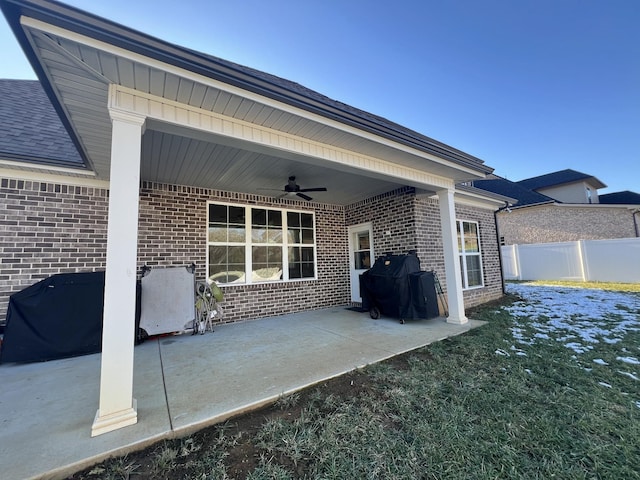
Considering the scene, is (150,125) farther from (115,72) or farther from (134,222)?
(134,222)

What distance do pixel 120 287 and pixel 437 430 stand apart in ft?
8.73

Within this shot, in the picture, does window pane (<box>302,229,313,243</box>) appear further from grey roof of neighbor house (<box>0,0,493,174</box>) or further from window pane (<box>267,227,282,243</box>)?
grey roof of neighbor house (<box>0,0,493,174</box>)

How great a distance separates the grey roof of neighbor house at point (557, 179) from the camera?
1647 centimetres

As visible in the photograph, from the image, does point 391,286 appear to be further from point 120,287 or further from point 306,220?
point 120,287

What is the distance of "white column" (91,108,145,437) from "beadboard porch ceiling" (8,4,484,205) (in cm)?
36

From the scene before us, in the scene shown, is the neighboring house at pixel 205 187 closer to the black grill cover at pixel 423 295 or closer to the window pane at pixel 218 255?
the window pane at pixel 218 255

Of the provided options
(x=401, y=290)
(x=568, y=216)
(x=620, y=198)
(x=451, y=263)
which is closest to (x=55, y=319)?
(x=401, y=290)

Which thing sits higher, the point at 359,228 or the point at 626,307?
the point at 359,228

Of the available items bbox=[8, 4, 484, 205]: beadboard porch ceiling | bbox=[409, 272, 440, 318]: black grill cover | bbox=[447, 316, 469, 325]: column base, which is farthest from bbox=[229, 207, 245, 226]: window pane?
bbox=[447, 316, 469, 325]: column base

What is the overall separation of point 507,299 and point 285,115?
7.91 meters

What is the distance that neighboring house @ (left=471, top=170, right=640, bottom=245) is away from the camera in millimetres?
13906

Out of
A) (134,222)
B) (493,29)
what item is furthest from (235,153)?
(493,29)

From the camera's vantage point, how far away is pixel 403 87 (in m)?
8.29

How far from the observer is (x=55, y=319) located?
3611 mm
